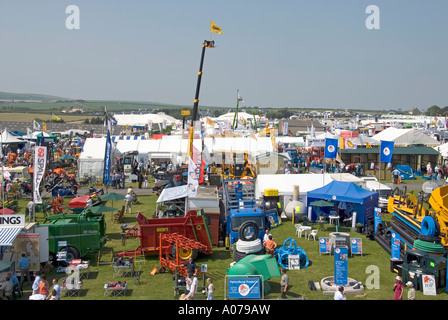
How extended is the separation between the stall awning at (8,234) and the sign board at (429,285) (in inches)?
400

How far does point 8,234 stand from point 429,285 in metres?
10.5

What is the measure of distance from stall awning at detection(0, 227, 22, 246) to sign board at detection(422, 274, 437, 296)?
10162mm

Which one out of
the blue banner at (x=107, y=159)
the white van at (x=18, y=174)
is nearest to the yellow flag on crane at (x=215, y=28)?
the blue banner at (x=107, y=159)

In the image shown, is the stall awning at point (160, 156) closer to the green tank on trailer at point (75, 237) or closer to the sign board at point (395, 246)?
the green tank on trailer at point (75, 237)

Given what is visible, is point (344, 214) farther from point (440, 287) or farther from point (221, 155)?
point (221, 155)

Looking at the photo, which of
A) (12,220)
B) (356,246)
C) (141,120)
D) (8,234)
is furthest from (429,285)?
(141,120)

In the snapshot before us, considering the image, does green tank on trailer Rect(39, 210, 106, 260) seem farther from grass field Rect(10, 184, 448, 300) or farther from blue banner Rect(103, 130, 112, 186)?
blue banner Rect(103, 130, 112, 186)

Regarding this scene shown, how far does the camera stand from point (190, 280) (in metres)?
10.3

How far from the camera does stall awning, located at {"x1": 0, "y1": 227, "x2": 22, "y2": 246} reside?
10983mm

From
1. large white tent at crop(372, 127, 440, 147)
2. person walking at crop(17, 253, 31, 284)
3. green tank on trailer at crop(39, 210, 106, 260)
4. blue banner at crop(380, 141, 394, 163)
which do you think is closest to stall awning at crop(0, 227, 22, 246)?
person walking at crop(17, 253, 31, 284)

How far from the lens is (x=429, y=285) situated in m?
10.2

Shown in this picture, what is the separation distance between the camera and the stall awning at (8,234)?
10983mm

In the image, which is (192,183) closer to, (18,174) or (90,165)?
(90,165)
